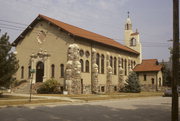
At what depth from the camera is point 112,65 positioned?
150ft

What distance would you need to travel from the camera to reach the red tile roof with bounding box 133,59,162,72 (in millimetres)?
50966

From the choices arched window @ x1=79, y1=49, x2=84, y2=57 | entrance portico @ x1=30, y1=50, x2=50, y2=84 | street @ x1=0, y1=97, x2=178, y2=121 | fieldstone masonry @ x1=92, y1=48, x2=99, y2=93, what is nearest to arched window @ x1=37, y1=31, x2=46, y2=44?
entrance portico @ x1=30, y1=50, x2=50, y2=84

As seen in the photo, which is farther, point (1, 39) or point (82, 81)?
point (82, 81)

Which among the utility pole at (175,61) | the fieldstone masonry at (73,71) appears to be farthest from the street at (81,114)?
the fieldstone masonry at (73,71)

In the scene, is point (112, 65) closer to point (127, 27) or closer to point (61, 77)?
point (61, 77)

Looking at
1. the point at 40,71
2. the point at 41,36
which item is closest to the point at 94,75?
the point at 40,71

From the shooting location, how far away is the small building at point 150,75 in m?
49.8

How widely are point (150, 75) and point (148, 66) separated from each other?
2.61 meters

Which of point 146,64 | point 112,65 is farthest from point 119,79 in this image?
point 146,64

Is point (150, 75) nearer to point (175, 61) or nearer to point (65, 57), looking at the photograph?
point (65, 57)

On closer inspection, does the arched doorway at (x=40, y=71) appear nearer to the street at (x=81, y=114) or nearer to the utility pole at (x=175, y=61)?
the street at (x=81, y=114)

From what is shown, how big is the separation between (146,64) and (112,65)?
11.7 meters

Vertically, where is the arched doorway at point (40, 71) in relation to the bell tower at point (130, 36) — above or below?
below

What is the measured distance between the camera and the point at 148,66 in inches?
2076
